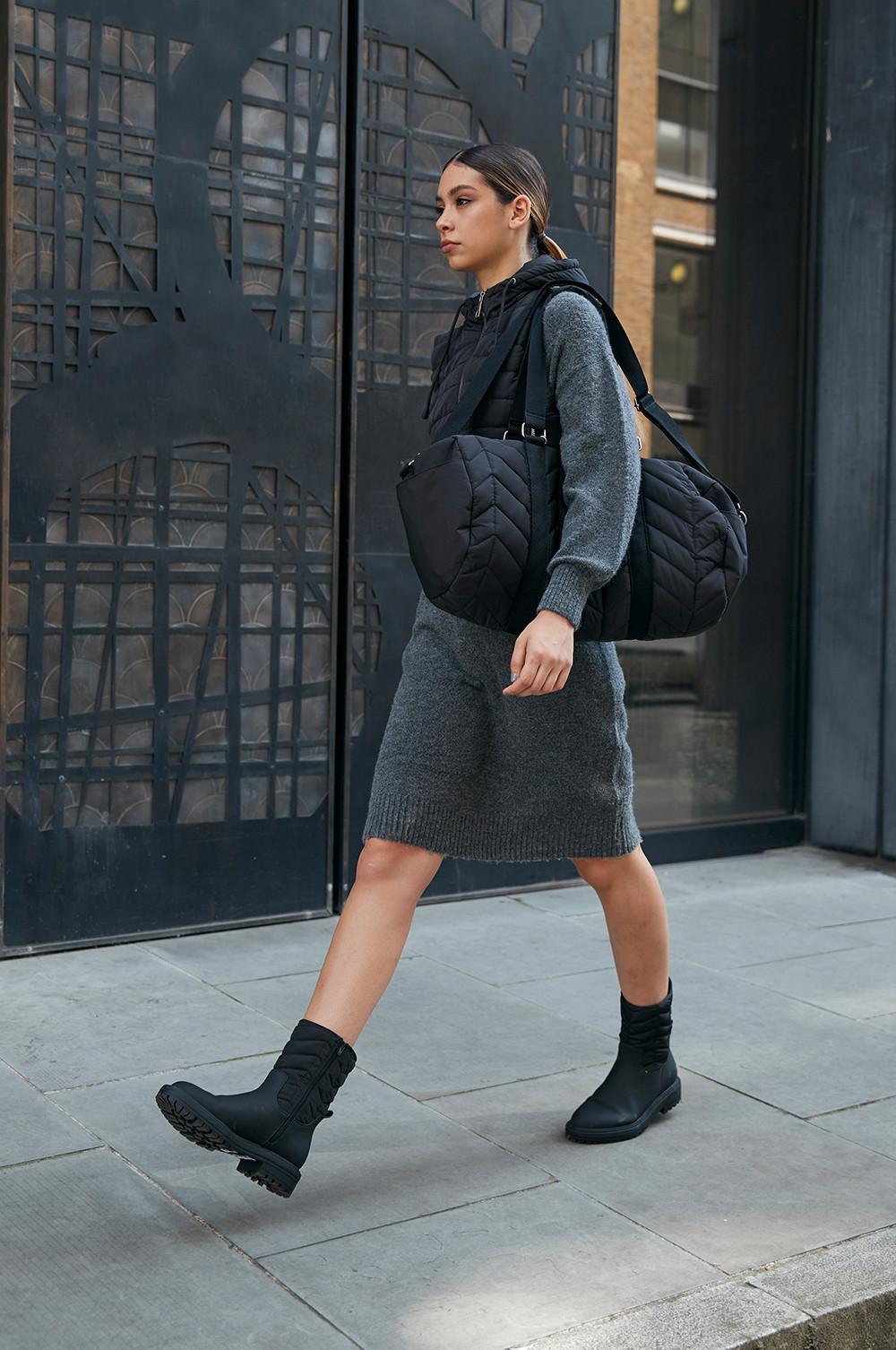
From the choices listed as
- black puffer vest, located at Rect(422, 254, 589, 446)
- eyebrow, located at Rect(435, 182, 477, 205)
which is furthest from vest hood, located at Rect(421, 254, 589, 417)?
eyebrow, located at Rect(435, 182, 477, 205)

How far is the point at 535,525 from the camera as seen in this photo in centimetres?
302

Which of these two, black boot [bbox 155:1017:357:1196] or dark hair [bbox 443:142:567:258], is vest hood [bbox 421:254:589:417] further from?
black boot [bbox 155:1017:357:1196]

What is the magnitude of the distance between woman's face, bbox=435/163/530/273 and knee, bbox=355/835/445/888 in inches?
45.3

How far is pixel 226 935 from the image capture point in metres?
5.08

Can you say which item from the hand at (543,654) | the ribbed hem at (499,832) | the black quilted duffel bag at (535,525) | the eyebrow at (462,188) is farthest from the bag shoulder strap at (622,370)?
the ribbed hem at (499,832)

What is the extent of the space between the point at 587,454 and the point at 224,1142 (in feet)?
4.63

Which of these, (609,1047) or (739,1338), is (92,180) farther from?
(739,1338)

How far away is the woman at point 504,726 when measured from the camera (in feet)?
9.71

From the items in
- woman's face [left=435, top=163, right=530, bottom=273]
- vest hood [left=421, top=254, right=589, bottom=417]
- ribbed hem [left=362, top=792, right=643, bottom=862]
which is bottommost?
ribbed hem [left=362, top=792, right=643, bottom=862]

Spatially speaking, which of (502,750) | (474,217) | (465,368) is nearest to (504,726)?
(502,750)

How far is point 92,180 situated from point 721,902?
10.6 ft

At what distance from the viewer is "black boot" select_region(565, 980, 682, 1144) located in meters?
3.44

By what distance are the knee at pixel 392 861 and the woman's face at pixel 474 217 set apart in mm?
1150

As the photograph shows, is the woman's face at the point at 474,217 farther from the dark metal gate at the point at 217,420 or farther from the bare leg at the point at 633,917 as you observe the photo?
the dark metal gate at the point at 217,420
